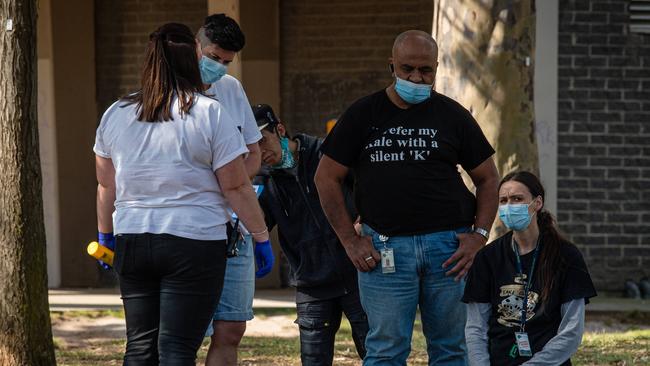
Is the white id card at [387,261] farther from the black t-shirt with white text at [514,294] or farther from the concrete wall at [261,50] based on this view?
the concrete wall at [261,50]

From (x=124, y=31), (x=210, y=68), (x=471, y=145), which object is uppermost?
Result: (x=124, y=31)

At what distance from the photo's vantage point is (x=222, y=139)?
4184mm

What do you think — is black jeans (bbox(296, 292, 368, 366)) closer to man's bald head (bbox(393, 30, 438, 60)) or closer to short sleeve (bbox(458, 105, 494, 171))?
short sleeve (bbox(458, 105, 494, 171))

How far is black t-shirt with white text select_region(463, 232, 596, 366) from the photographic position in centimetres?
461

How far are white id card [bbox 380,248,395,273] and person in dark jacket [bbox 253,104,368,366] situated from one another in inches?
24.5

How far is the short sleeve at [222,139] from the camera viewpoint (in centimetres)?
417

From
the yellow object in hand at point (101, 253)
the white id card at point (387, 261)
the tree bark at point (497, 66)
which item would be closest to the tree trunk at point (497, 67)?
the tree bark at point (497, 66)

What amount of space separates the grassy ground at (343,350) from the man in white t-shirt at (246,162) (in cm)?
224

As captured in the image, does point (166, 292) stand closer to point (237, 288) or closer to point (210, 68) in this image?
point (237, 288)

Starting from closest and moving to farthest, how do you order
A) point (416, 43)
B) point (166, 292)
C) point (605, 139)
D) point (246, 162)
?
point (166, 292) < point (416, 43) < point (246, 162) < point (605, 139)

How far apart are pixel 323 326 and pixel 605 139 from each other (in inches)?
252

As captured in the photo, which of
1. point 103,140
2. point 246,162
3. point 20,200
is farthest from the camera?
point 20,200

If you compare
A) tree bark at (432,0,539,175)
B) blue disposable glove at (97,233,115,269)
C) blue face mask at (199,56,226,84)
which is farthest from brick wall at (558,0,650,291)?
blue disposable glove at (97,233,115,269)

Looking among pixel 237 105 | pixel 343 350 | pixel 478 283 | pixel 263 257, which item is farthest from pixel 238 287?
pixel 343 350
